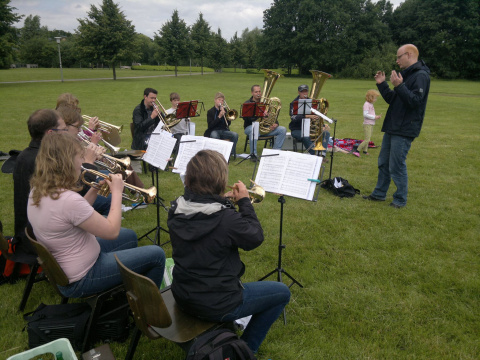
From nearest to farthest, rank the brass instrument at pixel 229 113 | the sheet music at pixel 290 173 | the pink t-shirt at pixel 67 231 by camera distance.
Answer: the pink t-shirt at pixel 67 231 < the sheet music at pixel 290 173 < the brass instrument at pixel 229 113

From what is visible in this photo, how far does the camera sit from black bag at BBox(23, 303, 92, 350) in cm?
256

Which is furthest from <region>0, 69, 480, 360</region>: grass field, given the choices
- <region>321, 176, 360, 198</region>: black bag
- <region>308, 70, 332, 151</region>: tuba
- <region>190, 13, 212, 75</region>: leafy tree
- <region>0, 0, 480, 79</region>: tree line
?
<region>190, 13, 212, 75</region>: leafy tree

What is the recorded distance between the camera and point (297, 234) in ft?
15.5

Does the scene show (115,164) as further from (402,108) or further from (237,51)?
(237,51)

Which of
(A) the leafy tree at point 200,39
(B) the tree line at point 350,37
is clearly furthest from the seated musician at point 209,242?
(A) the leafy tree at point 200,39

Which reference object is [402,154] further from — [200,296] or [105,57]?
[105,57]

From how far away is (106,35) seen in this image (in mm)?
32312

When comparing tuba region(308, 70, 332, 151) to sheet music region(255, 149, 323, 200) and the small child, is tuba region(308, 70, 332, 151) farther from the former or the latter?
sheet music region(255, 149, 323, 200)

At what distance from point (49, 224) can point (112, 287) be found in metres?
0.71

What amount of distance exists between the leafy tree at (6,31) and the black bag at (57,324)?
89.8 ft

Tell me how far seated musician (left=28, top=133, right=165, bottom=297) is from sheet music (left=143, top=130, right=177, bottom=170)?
138cm

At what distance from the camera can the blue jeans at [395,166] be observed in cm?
528

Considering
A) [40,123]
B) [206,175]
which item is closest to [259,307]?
[206,175]

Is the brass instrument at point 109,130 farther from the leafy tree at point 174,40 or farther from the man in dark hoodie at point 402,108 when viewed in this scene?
the leafy tree at point 174,40
